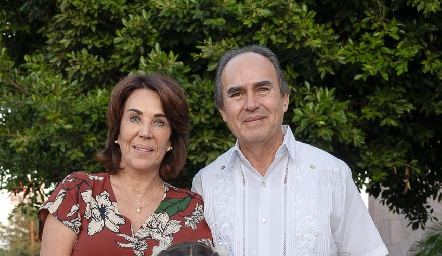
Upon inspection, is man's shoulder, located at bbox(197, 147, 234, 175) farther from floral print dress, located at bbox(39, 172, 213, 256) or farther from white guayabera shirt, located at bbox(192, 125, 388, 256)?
floral print dress, located at bbox(39, 172, 213, 256)

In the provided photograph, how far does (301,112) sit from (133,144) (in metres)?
1.52

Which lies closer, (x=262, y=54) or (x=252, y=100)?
(x=252, y=100)

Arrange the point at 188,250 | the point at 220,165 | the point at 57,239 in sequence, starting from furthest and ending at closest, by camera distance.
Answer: the point at 220,165
the point at 57,239
the point at 188,250

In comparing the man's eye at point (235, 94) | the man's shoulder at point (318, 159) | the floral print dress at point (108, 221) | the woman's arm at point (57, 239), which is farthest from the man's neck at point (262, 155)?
the woman's arm at point (57, 239)

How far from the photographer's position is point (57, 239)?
3.44m

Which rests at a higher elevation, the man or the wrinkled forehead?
the wrinkled forehead

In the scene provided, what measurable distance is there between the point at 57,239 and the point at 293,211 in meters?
1.16

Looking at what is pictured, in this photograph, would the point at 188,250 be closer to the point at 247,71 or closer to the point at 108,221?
the point at 108,221

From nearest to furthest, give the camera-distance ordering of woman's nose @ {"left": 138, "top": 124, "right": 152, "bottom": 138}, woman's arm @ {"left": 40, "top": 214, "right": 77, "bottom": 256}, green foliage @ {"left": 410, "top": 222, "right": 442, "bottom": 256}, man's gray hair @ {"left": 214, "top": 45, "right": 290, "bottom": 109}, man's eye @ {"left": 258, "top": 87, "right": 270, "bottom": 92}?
woman's arm @ {"left": 40, "top": 214, "right": 77, "bottom": 256}, woman's nose @ {"left": 138, "top": 124, "right": 152, "bottom": 138}, man's eye @ {"left": 258, "top": 87, "right": 270, "bottom": 92}, man's gray hair @ {"left": 214, "top": 45, "right": 290, "bottom": 109}, green foliage @ {"left": 410, "top": 222, "right": 442, "bottom": 256}

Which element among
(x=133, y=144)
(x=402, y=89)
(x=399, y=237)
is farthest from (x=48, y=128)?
(x=399, y=237)

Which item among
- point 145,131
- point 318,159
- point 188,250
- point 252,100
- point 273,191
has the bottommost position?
point 188,250

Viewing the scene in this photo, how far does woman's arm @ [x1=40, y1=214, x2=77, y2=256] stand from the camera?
3420mm

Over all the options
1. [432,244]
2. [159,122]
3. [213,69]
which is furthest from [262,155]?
[432,244]

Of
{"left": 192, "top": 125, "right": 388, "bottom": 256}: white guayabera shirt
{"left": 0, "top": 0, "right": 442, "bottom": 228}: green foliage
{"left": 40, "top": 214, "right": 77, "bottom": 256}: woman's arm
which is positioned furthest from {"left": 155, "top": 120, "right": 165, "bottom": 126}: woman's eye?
{"left": 0, "top": 0, "right": 442, "bottom": 228}: green foliage
